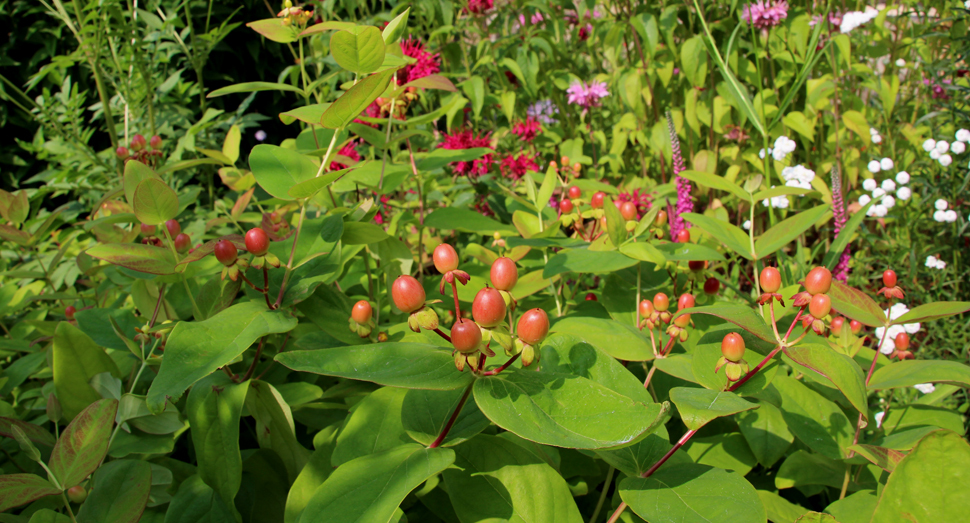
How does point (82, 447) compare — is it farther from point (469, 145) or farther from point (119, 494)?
point (469, 145)

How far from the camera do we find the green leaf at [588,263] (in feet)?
2.31

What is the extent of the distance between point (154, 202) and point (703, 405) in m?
0.62

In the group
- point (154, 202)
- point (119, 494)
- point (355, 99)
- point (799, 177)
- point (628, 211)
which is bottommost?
point (799, 177)

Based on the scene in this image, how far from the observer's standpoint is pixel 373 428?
1.85 ft

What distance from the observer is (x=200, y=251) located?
597mm

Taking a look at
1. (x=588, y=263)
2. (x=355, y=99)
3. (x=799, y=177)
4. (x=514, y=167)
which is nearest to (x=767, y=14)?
(x=799, y=177)

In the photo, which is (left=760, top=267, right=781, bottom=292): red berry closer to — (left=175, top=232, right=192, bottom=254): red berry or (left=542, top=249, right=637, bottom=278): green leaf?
(left=542, top=249, right=637, bottom=278): green leaf

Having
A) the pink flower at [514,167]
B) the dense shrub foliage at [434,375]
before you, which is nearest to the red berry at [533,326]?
the dense shrub foliage at [434,375]

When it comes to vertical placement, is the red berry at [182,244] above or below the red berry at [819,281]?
below

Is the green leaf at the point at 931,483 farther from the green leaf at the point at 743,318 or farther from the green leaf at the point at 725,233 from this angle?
the green leaf at the point at 725,233

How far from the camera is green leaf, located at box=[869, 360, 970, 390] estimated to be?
1.84ft

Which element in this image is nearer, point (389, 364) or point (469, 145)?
point (389, 364)

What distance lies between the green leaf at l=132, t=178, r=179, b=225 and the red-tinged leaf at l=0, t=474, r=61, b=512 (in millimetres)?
282

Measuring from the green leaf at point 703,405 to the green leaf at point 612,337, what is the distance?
163 mm
